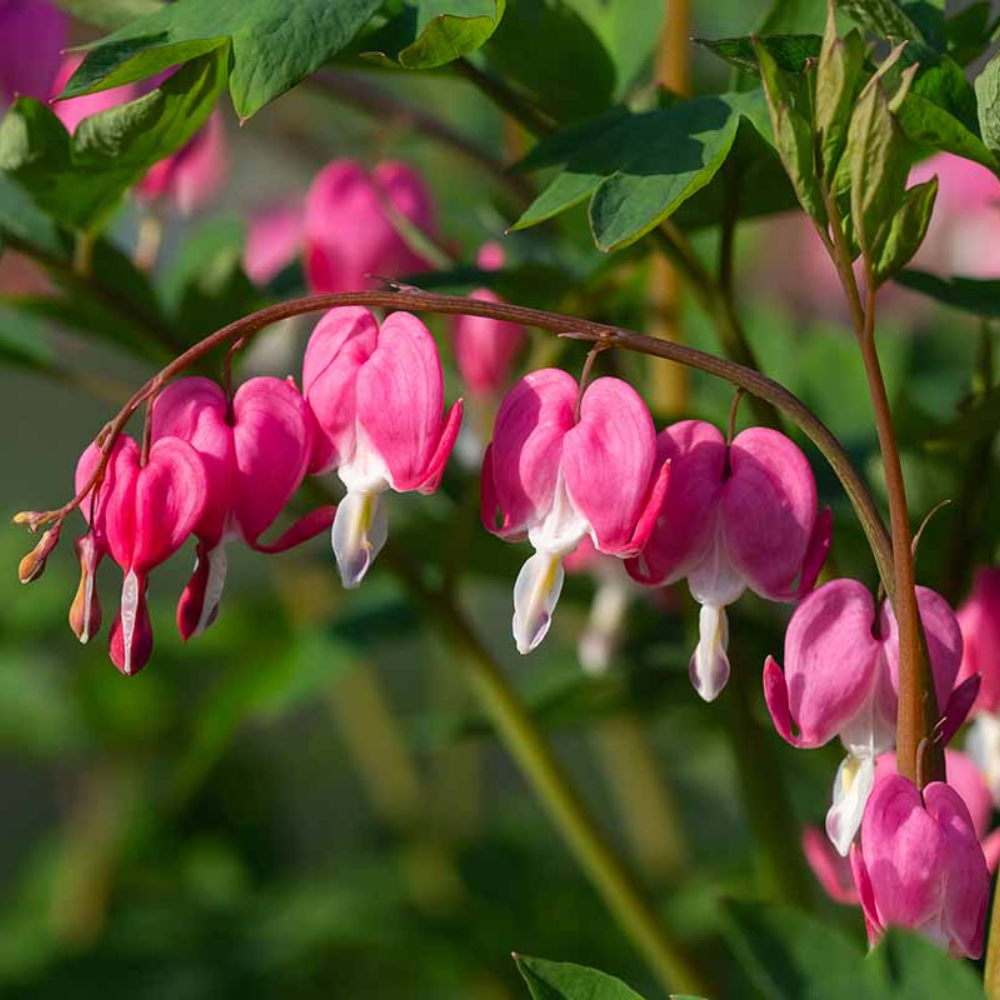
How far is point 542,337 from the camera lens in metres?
0.95

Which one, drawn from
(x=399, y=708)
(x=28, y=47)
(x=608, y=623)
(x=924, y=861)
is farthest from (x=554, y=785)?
(x=399, y=708)

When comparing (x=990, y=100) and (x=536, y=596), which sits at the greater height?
(x=990, y=100)

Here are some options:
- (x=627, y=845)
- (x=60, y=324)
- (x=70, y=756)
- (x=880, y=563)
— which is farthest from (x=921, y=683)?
(x=70, y=756)

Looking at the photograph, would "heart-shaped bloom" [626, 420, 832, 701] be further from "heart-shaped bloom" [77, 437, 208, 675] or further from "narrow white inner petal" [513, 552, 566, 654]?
"heart-shaped bloom" [77, 437, 208, 675]

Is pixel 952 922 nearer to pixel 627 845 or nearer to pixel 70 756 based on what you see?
pixel 627 845

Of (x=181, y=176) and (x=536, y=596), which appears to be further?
(x=181, y=176)

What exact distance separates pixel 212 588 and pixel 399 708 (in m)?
2.24

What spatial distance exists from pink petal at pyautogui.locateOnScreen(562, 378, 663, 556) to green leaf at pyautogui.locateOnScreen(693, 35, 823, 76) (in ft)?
0.41

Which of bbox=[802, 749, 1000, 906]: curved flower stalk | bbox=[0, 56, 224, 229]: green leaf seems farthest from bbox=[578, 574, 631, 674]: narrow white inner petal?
bbox=[0, 56, 224, 229]: green leaf

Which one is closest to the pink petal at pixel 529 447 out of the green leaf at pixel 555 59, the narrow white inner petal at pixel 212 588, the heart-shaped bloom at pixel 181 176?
the narrow white inner petal at pixel 212 588

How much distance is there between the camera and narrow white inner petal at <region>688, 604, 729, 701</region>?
613mm

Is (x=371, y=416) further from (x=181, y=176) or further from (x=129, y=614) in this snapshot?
(x=181, y=176)

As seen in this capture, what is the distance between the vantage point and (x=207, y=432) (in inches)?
24.6

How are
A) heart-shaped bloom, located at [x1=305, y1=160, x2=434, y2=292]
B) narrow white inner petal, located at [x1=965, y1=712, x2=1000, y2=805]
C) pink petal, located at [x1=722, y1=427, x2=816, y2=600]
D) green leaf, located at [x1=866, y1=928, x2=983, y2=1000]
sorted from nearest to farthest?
green leaf, located at [x1=866, y1=928, x2=983, y2=1000]
pink petal, located at [x1=722, y1=427, x2=816, y2=600]
narrow white inner petal, located at [x1=965, y1=712, x2=1000, y2=805]
heart-shaped bloom, located at [x1=305, y1=160, x2=434, y2=292]
